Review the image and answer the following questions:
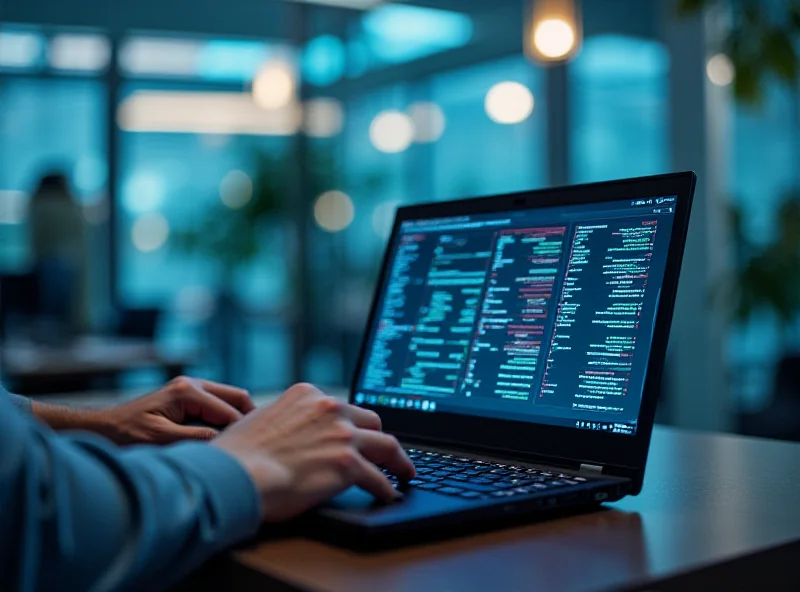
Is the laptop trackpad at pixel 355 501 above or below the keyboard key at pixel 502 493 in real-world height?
below

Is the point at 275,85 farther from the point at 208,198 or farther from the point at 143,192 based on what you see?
the point at 143,192

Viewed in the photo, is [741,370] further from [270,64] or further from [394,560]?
[394,560]

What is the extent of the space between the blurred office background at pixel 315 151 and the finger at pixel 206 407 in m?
3.56

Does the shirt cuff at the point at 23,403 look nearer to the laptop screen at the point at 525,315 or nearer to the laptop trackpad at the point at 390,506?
the laptop screen at the point at 525,315

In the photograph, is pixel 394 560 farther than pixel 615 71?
No

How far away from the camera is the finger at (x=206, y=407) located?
105 cm

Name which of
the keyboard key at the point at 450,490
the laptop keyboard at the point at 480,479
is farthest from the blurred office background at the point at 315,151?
the keyboard key at the point at 450,490

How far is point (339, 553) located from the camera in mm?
722

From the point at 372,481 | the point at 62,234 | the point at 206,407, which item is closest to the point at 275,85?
the point at 62,234

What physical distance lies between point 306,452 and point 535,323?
0.34m

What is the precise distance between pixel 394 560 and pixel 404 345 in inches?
19.6

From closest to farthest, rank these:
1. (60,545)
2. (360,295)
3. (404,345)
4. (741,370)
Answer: (60,545)
(404,345)
(741,370)
(360,295)

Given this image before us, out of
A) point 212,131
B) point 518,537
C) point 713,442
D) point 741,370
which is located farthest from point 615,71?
point 518,537

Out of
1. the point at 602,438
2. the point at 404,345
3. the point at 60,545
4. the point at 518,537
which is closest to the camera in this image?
the point at 60,545
